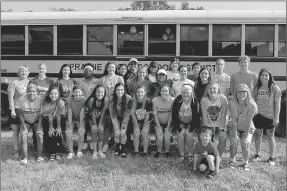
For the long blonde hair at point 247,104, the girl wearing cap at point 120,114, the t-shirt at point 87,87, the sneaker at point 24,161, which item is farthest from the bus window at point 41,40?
the long blonde hair at point 247,104

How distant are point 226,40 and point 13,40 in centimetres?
465

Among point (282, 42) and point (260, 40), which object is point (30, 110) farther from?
point (282, 42)

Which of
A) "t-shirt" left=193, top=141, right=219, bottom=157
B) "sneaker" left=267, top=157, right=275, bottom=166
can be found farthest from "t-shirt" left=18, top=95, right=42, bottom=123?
"sneaker" left=267, top=157, right=275, bottom=166

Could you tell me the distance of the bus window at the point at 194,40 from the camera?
7.05 meters

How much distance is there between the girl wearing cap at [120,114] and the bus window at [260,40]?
3.02m

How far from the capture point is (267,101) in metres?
5.13

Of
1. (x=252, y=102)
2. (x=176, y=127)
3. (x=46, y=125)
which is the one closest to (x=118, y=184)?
(x=176, y=127)

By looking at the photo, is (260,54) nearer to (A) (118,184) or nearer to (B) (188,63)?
(B) (188,63)

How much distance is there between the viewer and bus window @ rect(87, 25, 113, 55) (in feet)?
23.9

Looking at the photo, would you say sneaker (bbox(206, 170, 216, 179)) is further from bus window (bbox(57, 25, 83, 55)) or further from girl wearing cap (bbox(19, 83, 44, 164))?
bus window (bbox(57, 25, 83, 55))

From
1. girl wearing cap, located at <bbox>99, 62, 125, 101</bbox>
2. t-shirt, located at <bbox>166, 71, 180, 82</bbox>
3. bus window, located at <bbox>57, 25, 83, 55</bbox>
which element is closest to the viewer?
girl wearing cap, located at <bbox>99, 62, 125, 101</bbox>

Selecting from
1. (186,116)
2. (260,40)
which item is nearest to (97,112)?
(186,116)

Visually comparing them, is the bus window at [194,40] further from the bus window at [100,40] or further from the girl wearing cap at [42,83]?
the girl wearing cap at [42,83]

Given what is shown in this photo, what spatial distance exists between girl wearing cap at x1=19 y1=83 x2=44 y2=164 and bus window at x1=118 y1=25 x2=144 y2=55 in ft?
7.83
